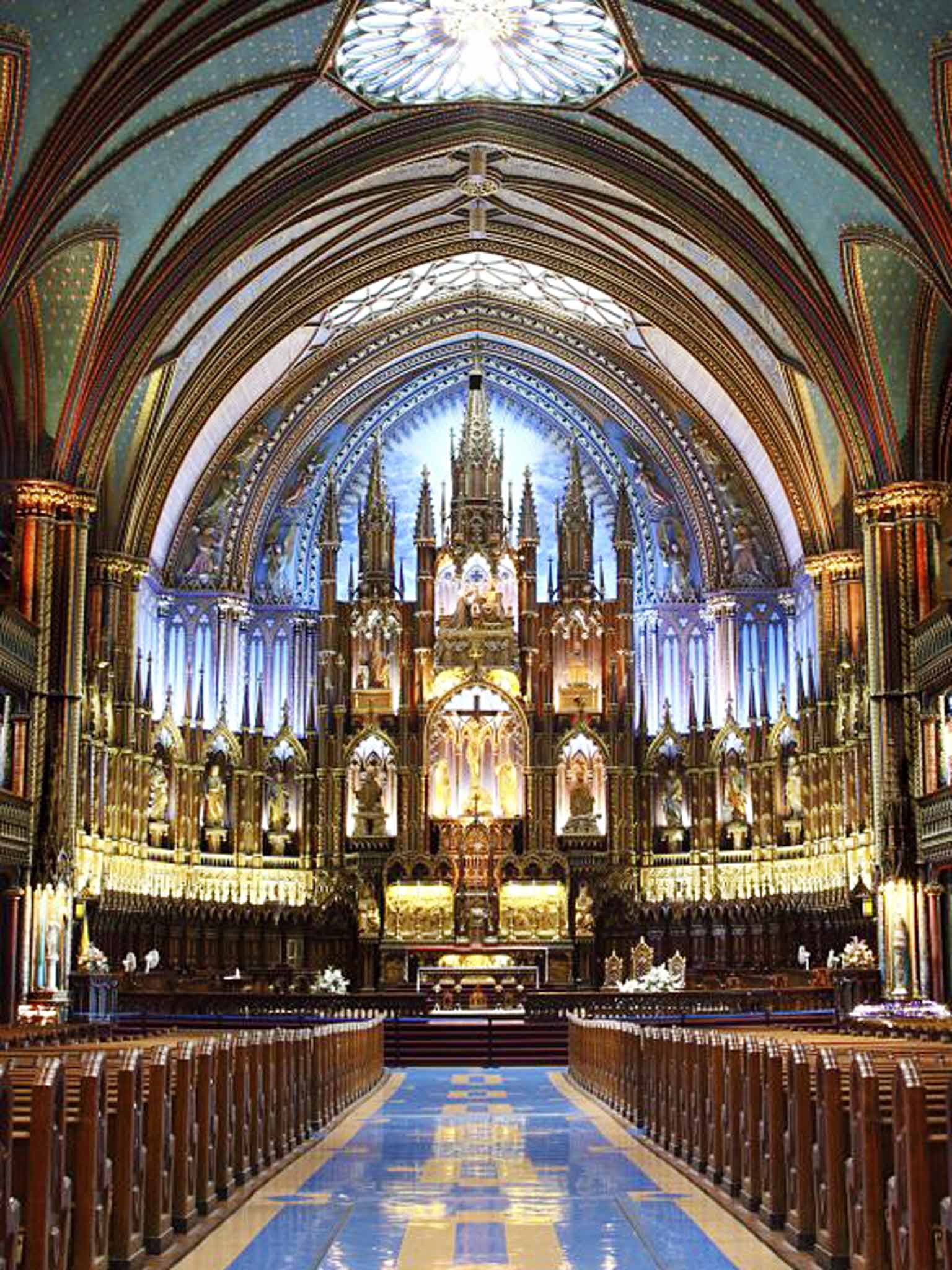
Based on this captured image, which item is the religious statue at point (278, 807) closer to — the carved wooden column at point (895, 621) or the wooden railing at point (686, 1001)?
the wooden railing at point (686, 1001)

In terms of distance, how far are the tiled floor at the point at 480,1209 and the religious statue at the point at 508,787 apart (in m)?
24.1

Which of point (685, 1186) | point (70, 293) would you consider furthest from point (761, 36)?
point (685, 1186)

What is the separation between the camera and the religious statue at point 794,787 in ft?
128

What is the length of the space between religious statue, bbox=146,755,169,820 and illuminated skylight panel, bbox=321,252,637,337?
11781 mm

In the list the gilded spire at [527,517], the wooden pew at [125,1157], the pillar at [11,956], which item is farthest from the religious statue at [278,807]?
the wooden pew at [125,1157]

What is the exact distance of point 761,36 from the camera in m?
27.7

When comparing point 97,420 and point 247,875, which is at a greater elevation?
point 97,420

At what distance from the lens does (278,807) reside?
41656mm

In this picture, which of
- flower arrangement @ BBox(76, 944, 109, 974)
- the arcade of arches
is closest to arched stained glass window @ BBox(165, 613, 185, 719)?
the arcade of arches

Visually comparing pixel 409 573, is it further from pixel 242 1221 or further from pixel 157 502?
pixel 242 1221

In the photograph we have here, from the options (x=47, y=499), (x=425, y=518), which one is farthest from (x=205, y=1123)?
(x=425, y=518)

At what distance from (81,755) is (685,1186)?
78.9 ft

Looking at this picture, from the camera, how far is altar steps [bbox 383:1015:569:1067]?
31547 mm

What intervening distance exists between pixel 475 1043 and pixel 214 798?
37.1 feet
